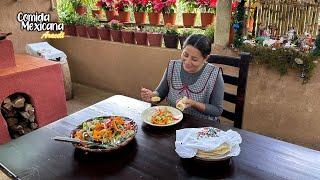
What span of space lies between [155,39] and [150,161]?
2302 millimetres

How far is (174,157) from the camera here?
1140 mm

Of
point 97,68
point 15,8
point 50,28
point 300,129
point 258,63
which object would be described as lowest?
point 300,129

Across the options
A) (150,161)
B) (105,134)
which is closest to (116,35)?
(105,134)

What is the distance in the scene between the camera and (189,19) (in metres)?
3.23

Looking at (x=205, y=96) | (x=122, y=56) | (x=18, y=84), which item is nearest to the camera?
(x=205, y=96)

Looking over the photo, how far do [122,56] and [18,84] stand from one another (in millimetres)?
1433

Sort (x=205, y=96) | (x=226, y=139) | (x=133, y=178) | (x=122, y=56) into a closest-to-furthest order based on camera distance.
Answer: (x=133, y=178) → (x=226, y=139) → (x=205, y=96) → (x=122, y=56)

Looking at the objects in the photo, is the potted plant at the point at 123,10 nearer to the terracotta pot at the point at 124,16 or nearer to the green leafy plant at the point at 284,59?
the terracotta pot at the point at 124,16

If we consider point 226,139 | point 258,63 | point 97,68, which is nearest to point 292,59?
point 258,63

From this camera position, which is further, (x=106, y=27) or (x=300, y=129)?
(x=106, y=27)

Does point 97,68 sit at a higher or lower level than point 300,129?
higher

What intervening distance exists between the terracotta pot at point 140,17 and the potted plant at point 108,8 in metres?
0.39

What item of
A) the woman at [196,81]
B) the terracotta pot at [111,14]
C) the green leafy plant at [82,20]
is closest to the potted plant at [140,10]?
the terracotta pot at [111,14]

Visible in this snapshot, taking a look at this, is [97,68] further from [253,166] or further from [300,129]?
[253,166]
